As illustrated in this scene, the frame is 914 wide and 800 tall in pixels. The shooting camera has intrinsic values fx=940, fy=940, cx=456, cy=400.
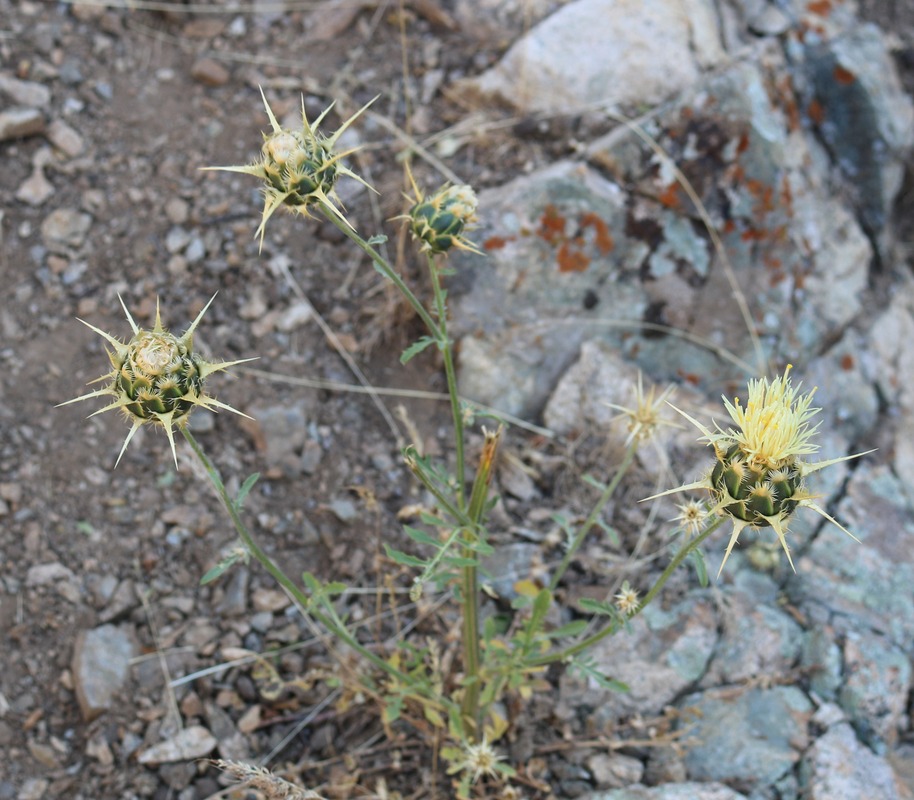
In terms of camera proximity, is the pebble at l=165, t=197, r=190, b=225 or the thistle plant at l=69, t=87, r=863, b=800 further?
the pebble at l=165, t=197, r=190, b=225

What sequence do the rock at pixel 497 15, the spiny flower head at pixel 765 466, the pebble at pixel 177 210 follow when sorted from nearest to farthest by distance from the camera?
the spiny flower head at pixel 765 466 → the pebble at pixel 177 210 → the rock at pixel 497 15

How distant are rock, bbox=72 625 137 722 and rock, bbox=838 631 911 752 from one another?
3.18 metres

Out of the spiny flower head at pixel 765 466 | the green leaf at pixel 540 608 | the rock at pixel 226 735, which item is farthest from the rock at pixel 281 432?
the spiny flower head at pixel 765 466

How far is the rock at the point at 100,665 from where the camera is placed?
13.2 feet

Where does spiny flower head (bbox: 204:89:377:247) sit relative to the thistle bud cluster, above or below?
above

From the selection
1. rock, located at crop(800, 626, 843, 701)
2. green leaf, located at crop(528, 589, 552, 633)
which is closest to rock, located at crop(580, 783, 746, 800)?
rock, located at crop(800, 626, 843, 701)

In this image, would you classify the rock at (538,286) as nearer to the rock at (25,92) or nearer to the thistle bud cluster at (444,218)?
the thistle bud cluster at (444,218)

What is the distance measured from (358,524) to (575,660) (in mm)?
1496

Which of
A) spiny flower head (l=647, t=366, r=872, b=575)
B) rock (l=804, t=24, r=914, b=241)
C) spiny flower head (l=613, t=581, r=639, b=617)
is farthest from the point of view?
rock (l=804, t=24, r=914, b=241)

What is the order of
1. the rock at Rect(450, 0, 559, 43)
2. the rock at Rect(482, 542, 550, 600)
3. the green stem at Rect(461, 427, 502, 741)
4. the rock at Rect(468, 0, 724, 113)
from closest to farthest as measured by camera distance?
the green stem at Rect(461, 427, 502, 741) < the rock at Rect(482, 542, 550, 600) < the rock at Rect(468, 0, 724, 113) < the rock at Rect(450, 0, 559, 43)

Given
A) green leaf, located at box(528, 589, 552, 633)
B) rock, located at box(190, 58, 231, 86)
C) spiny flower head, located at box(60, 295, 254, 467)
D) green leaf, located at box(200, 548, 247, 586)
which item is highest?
spiny flower head, located at box(60, 295, 254, 467)

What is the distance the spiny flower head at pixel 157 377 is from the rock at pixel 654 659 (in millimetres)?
2267

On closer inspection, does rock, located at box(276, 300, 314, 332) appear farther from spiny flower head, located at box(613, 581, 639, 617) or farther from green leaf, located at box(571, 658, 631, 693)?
spiny flower head, located at box(613, 581, 639, 617)

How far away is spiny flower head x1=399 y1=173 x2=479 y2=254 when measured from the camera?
2971 millimetres
